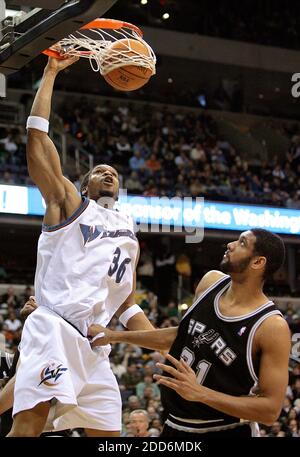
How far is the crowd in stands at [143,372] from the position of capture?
11.6 metres

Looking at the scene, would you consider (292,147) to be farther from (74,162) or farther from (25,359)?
(25,359)

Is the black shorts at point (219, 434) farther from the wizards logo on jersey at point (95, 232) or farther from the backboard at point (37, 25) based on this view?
the backboard at point (37, 25)

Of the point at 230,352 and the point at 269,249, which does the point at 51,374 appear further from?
the point at 269,249

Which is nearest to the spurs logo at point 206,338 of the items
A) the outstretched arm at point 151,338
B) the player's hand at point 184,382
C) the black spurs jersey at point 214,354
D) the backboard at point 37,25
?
the black spurs jersey at point 214,354

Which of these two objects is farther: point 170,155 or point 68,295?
point 170,155

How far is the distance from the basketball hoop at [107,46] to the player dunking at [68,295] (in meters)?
0.13

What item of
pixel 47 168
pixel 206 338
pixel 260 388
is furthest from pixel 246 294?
pixel 47 168

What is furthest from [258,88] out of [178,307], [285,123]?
[178,307]

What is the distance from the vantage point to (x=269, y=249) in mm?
4258

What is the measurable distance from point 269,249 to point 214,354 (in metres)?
0.59

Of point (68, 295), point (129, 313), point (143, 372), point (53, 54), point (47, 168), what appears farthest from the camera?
point (143, 372)

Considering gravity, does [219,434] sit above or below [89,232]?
below

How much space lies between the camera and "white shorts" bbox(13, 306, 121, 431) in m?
4.37

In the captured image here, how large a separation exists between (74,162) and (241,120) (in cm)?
669
